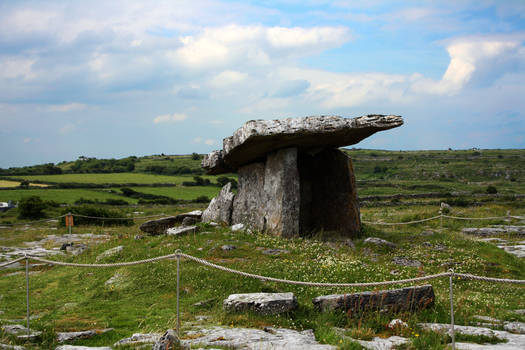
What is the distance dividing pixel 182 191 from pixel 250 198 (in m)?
38.0

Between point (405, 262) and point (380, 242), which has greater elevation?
point (380, 242)

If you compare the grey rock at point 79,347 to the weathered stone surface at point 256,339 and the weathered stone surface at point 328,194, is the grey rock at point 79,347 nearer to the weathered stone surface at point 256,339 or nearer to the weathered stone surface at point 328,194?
the weathered stone surface at point 256,339

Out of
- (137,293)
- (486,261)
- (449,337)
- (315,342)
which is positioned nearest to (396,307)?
(449,337)

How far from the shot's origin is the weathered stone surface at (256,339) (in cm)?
736

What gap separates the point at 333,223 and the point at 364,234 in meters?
1.36

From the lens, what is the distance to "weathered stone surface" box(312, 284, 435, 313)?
9109 mm

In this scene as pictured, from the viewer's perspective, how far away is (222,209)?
20969mm

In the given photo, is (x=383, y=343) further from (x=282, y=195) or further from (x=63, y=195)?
(x=63, y=195)

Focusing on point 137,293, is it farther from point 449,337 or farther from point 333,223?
point 333,223

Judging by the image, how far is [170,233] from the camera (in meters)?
17.8

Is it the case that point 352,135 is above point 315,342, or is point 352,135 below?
above

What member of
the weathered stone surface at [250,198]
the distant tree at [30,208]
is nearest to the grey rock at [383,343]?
the weathered stone surface at [250,198]

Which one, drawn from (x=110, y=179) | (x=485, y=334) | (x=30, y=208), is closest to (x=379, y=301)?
(x=485, y=334)

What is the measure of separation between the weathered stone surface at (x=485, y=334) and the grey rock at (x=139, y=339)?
482 cm
